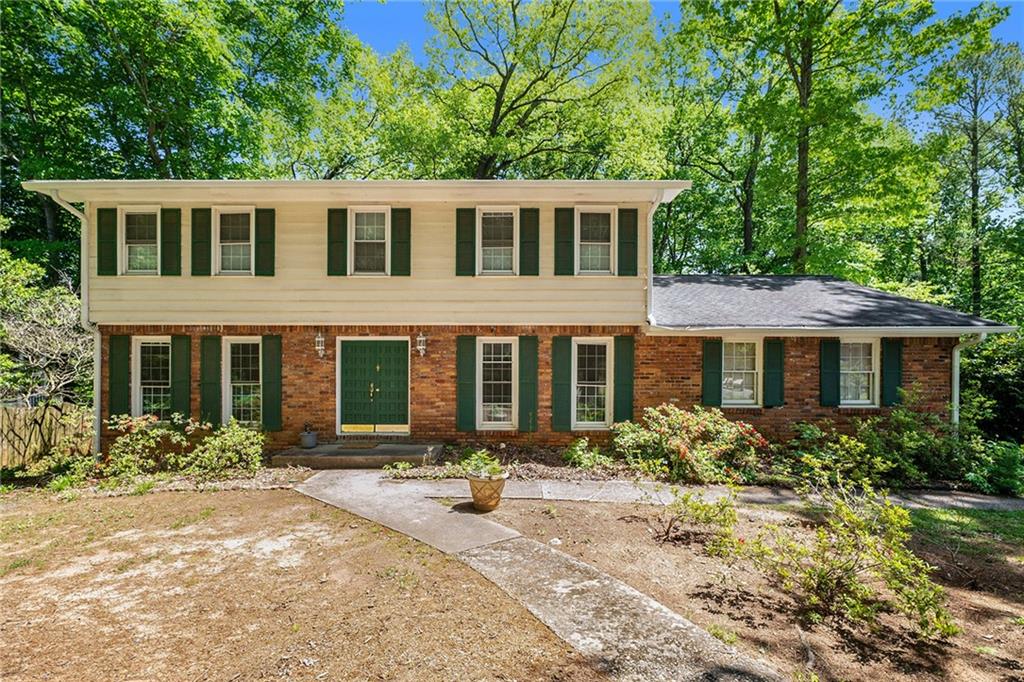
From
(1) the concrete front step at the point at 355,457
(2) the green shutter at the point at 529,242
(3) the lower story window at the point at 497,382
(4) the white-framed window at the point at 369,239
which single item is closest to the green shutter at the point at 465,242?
(2) the green shutter at the point at 529,242

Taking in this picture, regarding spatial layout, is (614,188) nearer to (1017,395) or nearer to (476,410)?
(476,410)

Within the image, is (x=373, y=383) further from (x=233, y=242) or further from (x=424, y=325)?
(x=233, y=242)

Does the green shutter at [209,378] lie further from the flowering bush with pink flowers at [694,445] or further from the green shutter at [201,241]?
the flowering bush with pink flowers at [694,445]

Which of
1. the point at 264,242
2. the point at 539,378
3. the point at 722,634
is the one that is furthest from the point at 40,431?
the point at 722,634

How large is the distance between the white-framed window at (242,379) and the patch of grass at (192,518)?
3.31m

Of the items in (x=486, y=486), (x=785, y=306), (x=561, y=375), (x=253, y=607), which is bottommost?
(x=253, y=607)

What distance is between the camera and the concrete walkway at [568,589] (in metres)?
3.25

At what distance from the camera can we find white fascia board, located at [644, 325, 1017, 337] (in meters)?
8.93

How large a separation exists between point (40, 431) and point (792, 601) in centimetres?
1387

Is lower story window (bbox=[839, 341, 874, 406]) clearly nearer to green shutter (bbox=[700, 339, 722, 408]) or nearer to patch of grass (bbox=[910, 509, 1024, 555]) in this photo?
green shutter (bbox=[700, 339, 722, 408])

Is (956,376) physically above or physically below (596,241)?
below

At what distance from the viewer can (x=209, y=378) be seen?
949 centimetres

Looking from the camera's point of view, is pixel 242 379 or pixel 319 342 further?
pixel 242 379

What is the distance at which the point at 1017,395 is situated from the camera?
10789mm
